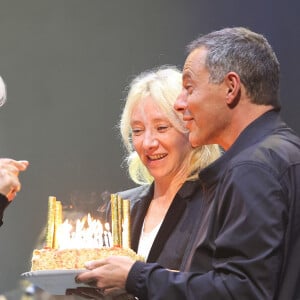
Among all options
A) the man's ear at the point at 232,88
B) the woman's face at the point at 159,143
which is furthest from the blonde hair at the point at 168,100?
the man's ear at the point at 232,88

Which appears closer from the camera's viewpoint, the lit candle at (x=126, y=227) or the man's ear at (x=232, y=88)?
the man's ear at (x=232, y=88)

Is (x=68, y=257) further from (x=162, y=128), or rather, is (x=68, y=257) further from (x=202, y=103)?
(x=162, y=128)

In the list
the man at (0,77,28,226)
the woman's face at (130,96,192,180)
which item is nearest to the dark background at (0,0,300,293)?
the woman's face at (130,96,192,180)

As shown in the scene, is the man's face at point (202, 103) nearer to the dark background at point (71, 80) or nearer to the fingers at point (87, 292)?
the fingers at point (87, 292)

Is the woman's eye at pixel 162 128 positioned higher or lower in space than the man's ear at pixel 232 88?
lower

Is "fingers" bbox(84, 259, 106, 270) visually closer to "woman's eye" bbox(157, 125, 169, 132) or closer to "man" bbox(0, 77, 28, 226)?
"man" bbox(0, 77, 28, 226)

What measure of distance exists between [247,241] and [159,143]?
3.50 ft

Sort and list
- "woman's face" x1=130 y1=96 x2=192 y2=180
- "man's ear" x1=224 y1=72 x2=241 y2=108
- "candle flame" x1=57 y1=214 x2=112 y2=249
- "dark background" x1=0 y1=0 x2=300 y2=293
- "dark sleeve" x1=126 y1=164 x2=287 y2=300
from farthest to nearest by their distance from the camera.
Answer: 1. "dark background" x1=0 y1=0 x2=300 y2=293
2. "woman's face" x1=130 y1=96 x2=192 y2=180
3. "candle flame" x1=57 y1=214 x2=112 y2=249
4. "man's ear" x1=224 y1=72 x2=241 y2=108
5. "dark sleeve" x1=126 y1=164 x2=287 y2=300

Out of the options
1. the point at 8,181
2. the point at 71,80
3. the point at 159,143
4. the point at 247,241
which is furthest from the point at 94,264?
the point at 71,80

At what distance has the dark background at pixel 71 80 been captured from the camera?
3.27m

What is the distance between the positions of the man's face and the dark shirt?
5.2 inches

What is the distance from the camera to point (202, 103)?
1.78 meters

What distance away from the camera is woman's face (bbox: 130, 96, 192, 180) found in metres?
2.55

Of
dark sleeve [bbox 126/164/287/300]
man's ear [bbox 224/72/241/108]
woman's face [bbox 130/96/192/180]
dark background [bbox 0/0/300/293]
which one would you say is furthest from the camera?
dark background [bbox 0/0/300/293]
